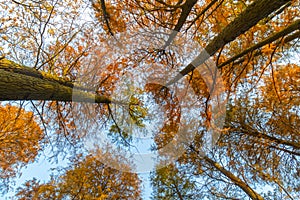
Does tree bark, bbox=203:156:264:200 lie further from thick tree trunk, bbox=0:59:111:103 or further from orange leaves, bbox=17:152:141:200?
thick tree trunk, bbox=0:59:111:103

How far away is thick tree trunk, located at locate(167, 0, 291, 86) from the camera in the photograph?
116 cm

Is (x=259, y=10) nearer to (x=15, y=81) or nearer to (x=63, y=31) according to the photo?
(x=15, y=81)

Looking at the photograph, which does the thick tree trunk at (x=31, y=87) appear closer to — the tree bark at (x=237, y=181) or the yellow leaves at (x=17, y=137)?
the yellow leaves at (x=17, y=137)

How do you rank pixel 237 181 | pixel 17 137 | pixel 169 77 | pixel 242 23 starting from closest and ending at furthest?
pixel 242 23, pixel 169 77, pixel 237 181, pixel 17 137

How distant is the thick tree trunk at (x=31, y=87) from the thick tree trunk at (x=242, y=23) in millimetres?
886

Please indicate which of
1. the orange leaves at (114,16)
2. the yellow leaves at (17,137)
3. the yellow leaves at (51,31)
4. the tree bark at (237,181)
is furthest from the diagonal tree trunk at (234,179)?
the yellow leaves at (17,137)

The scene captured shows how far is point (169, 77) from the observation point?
1.74 meters

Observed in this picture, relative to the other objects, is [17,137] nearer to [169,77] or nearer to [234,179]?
[169,77]

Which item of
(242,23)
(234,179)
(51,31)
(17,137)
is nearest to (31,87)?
(51,31)

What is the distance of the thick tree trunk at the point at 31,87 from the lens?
4.60 feet

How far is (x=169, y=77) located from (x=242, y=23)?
→ 2.17ft

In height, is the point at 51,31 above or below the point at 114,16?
above

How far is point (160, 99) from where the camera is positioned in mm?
1872

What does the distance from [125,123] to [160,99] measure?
1.42ft
